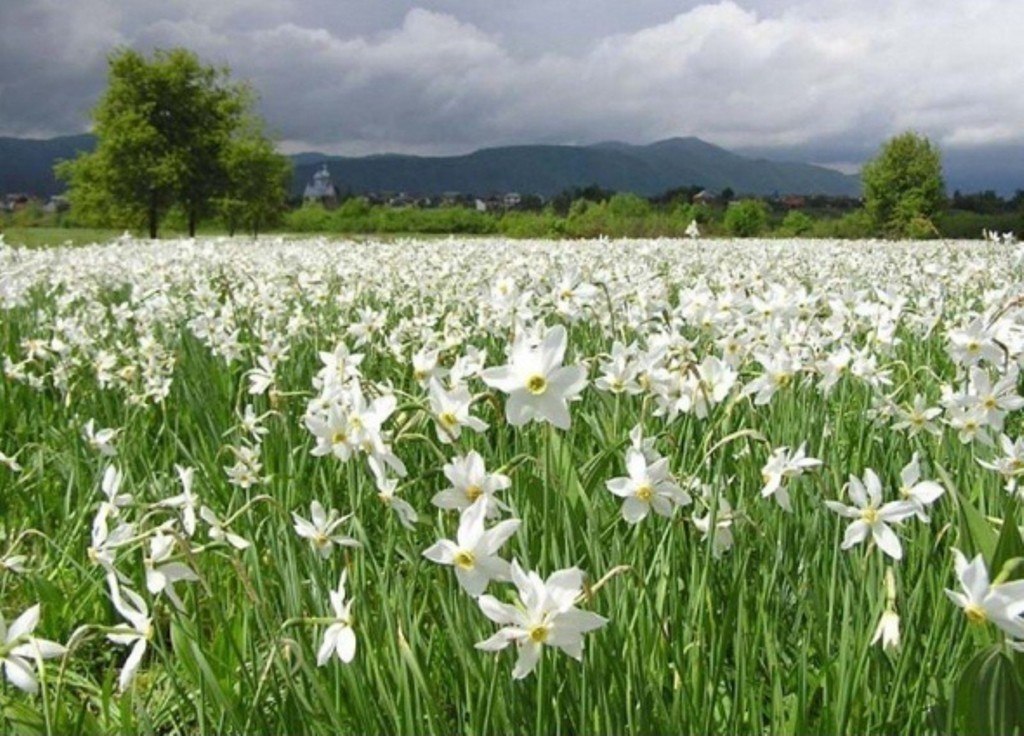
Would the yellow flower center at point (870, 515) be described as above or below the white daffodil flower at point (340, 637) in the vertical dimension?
above

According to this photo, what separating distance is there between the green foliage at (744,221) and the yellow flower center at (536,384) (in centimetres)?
4990

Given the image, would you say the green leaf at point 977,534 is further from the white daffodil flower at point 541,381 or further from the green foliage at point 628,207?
the green foliage at point 628,207

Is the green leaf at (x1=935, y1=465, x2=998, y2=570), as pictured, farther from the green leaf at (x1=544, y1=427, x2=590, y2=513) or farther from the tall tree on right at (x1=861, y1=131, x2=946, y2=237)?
the tall tree on right at (x1=861, y1=131, x2=946, y2=237)

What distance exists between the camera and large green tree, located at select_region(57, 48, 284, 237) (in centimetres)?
4834

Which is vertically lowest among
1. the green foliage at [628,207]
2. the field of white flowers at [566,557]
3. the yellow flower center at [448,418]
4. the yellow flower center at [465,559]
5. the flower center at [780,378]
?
the field of white flowers at [566,557]

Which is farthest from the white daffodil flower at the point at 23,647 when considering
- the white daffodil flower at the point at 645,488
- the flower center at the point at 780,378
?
the flower center at the point at 780,378

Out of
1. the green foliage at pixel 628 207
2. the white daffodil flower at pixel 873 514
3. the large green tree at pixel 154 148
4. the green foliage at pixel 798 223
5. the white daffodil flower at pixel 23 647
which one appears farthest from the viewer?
the green foliage at pixel 798 223

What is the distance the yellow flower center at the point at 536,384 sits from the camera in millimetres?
1838

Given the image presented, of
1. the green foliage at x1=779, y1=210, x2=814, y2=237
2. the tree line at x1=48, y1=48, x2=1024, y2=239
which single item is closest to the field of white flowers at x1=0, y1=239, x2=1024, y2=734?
the tree line at x1=48, y1=48, x2=1024, y2=239

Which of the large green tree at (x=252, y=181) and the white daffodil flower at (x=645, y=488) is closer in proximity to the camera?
the white daffodil flower at (x=645, y=488)

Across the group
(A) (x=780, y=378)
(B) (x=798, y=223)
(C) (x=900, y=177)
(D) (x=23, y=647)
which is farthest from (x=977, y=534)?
(C) (x=900, y=177)

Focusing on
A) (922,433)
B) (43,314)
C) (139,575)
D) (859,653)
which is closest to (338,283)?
(43,314)

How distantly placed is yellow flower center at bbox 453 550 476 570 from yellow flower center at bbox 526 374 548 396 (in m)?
0.36

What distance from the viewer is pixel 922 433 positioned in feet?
12.5
